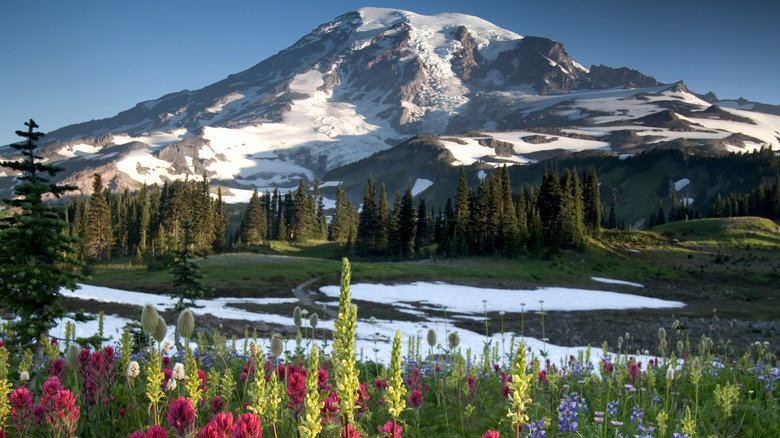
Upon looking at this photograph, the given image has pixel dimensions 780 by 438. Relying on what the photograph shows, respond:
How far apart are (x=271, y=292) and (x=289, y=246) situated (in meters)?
72.4

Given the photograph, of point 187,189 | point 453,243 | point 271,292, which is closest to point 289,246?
point 187,189

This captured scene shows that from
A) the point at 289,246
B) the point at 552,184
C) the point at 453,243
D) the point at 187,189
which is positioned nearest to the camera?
the point at 453,243

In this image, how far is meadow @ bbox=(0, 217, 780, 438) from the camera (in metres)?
2.25

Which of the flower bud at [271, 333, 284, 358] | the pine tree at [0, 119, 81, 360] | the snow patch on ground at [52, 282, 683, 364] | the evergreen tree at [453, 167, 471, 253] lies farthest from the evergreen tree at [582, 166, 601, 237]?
the flower bud at [271, 333, 284, 358]

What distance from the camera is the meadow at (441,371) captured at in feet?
7.38

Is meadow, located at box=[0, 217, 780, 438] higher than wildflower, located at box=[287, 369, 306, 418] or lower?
lower

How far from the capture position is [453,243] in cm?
8031

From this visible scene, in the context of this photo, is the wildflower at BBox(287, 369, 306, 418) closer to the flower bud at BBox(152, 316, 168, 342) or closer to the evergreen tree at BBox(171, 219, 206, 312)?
the flower bud at BBox(152, 316, 168, 342)

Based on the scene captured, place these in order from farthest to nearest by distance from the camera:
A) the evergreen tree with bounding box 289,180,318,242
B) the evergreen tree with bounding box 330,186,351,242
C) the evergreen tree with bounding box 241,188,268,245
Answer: the evergreen tree with bounding box 330,186,351,242 → the evergreen tree with bounding box 289,180,318,242 → the evergreen tree with bounding box 241,188,268,245

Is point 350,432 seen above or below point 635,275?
above

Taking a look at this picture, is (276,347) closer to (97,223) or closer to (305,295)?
(305,295)

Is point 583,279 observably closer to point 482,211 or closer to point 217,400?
point 482,211

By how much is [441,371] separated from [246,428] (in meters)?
6.73

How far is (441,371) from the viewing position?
8.02 m
